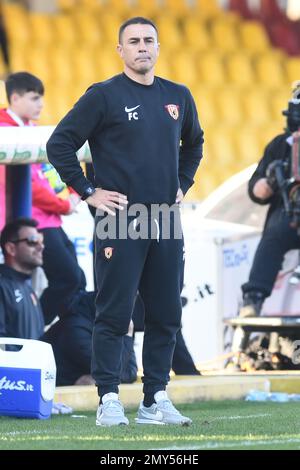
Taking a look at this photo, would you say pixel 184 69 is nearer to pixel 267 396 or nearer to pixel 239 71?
pixel 239 71

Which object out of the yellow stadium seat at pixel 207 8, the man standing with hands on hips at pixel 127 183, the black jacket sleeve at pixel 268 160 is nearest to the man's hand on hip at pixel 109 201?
the man standing with hands on hips at pixel 127 183

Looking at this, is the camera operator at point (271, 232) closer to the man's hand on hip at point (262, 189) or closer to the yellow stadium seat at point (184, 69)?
the man's hand on hip at point (262, 189)

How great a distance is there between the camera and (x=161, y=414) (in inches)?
212

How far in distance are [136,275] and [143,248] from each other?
0.37 ft

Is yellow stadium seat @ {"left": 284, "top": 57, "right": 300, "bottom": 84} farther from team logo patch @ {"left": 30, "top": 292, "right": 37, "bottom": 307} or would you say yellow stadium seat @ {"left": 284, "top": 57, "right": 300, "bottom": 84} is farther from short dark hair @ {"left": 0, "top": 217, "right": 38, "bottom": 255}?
team logo patch @ {"left": 30, "top": 292, "right": 37, "bottom": 307}

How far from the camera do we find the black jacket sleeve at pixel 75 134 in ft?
17.2

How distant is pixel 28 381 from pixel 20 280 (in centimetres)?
144

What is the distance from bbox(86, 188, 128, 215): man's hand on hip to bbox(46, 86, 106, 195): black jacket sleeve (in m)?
0.11

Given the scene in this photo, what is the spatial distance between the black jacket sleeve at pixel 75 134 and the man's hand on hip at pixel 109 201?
0.36 feet

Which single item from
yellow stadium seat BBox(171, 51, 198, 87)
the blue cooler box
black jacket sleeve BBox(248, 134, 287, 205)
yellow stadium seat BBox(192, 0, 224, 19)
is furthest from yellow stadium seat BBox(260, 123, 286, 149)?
the blue cooler box

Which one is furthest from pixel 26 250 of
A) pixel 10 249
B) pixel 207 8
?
pixel 207 8

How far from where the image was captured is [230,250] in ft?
31.6

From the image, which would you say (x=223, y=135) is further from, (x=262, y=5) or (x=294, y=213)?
(x=294, y=213)

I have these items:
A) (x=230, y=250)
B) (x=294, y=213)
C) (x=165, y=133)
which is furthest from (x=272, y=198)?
(x=165, y=133)
